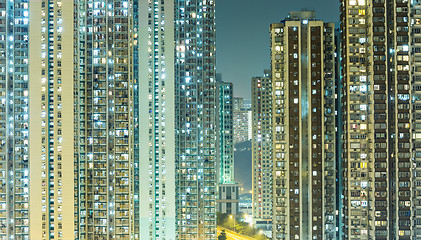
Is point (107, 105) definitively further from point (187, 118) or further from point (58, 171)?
point (187, 118)

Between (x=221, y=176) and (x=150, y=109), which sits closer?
(x=150, y=109)

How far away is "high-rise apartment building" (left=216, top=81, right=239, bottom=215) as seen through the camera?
311 ft

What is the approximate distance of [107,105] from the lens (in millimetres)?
57438

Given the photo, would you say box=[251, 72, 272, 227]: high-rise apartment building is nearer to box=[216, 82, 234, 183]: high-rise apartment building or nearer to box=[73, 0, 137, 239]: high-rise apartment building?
box=[216, 82, 234, 183]: high-rise apartment building

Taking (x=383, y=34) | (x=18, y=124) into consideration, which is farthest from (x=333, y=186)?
(x=18, y=124)

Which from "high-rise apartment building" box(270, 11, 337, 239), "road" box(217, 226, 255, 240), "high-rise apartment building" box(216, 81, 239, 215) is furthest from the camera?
"high-rise apartment building" box(216, 81, 239, 215)

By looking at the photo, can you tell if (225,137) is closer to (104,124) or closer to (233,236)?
(233,236)

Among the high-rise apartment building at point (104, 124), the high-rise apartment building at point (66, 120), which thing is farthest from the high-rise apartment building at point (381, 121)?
the high-rise apartment building at point (66, 120)

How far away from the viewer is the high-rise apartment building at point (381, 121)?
166 ft

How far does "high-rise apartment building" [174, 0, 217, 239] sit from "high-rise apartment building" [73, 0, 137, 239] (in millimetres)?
11885

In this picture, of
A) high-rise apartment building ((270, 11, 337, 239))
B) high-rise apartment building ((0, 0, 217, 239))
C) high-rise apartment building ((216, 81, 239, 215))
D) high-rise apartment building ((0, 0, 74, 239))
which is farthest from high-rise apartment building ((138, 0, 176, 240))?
high-rise apartment building ((216, 81, 239, 215))

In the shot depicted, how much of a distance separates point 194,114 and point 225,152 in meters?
30.6

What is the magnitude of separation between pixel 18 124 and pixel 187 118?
74.5 ft

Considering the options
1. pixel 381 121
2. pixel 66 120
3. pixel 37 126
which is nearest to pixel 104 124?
pixel 66 120
